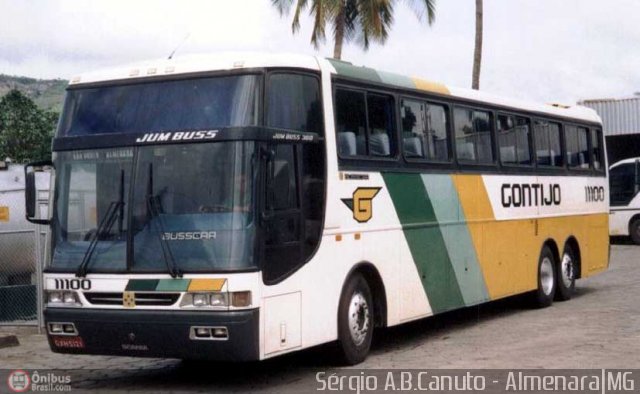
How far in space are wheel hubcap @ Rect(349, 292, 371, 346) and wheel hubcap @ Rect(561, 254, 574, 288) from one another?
22.5 feet

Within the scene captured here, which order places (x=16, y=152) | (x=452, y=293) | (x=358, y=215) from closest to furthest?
(x=358, y=215) → (x=452, y=293) → (x=16, y=152)

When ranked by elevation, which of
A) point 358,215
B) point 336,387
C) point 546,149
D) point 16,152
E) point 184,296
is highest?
point 16,152

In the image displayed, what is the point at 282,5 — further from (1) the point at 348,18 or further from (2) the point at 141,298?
(2) the point at 141,298

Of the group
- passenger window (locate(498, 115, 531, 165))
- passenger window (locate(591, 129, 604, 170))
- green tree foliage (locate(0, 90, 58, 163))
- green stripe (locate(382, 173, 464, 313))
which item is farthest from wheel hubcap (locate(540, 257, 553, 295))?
green tree foliage (locate(0, 90, 58, 163))

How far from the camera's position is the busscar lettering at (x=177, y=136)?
382 inches

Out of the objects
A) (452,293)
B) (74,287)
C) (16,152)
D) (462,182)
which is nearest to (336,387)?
(74,287)

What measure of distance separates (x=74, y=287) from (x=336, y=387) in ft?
8.53

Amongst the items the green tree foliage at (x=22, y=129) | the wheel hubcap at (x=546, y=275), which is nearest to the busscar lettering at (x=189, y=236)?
the wheel hubcap at (x=546, y=275)

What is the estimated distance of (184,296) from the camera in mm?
9516

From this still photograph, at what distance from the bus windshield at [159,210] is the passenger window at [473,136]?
506 cm

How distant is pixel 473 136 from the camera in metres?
14.5

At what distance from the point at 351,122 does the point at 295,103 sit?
1131mm

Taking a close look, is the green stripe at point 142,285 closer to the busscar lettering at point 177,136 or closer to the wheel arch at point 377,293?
the busscar lettering at point 177,136

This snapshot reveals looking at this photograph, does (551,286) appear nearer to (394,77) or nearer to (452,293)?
(452,293)
